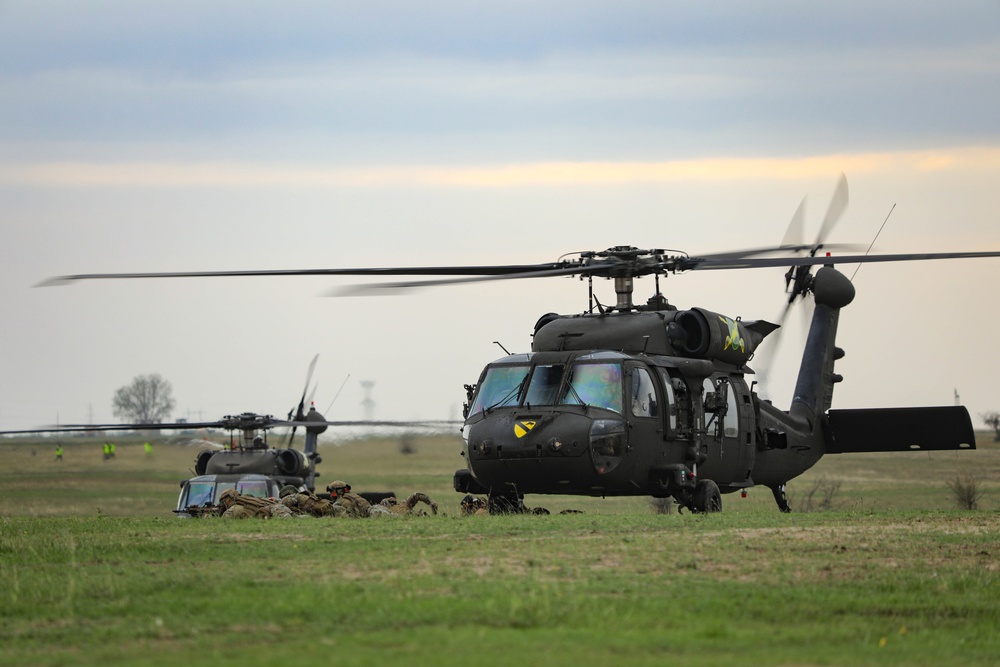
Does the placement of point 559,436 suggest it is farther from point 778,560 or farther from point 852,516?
point 778,560

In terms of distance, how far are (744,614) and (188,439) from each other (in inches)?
1699

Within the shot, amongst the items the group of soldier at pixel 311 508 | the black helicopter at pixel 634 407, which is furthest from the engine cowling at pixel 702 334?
the group of soldier at pixel 311 508

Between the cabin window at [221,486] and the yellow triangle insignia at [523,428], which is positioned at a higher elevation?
the yellow triangle insignia at [523,428]

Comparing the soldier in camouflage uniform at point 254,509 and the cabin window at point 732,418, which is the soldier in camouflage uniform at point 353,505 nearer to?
the soldier in camouflage uniform at point 254,509

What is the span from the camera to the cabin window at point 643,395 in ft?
63.3

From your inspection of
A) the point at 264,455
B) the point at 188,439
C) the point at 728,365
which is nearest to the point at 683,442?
the point at 728,365

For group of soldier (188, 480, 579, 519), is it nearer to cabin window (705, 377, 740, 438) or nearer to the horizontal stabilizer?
cabin window (705, 377, 740, 438)

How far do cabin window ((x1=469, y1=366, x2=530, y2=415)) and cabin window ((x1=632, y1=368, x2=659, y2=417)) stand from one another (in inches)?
61.7

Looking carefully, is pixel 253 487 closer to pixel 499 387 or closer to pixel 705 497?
pixel 499 387

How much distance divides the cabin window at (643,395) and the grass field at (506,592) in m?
2.09

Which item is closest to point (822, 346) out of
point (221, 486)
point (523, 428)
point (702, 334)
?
point (702, 334)

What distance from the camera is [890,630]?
9.51 m

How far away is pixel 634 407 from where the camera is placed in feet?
63.2

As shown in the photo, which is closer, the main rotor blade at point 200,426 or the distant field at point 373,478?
the main rotor blade at point 200,426
